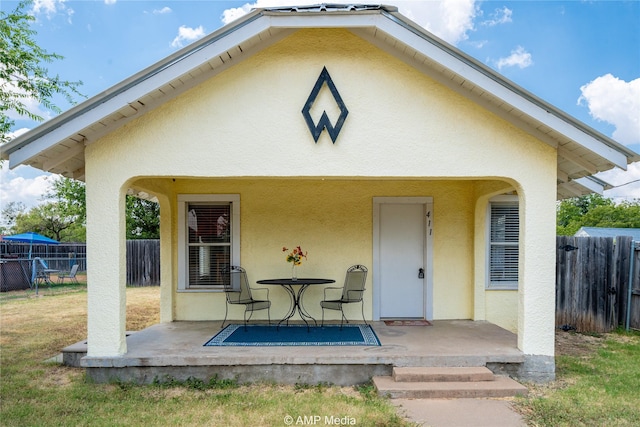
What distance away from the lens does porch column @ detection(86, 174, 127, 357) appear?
16.7 feet

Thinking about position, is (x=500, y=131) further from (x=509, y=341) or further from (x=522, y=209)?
(x=509, y=341)

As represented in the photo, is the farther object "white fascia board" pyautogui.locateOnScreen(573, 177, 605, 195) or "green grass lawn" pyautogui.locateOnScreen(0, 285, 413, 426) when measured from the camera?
"white fascia board" pyautogui.locateOnScreen(573, 177, 605, 195)

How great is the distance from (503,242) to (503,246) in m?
0.08

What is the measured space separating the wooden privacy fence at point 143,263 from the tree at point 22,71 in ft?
27.7

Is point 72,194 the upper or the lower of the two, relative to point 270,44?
lower

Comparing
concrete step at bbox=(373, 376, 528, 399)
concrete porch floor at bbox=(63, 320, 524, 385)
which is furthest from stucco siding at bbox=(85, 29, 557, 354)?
concrete step at bbox=(373, 376, 528, 399)

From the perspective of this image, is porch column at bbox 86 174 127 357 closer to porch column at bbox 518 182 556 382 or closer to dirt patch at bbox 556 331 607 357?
porch column at bbox 518 182 556 382

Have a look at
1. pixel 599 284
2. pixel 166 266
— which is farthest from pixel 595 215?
pixel 166 266

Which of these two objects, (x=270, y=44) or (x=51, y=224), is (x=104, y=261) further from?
(x=51, y=224)

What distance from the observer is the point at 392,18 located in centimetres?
482

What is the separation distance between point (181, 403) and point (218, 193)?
3980mm

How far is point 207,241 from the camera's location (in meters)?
7.67

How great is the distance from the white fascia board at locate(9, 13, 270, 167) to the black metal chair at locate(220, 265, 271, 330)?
3394 mm

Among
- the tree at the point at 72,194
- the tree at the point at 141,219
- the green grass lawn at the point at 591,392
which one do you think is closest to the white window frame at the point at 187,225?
the green grass lawn at the point at 591,392
